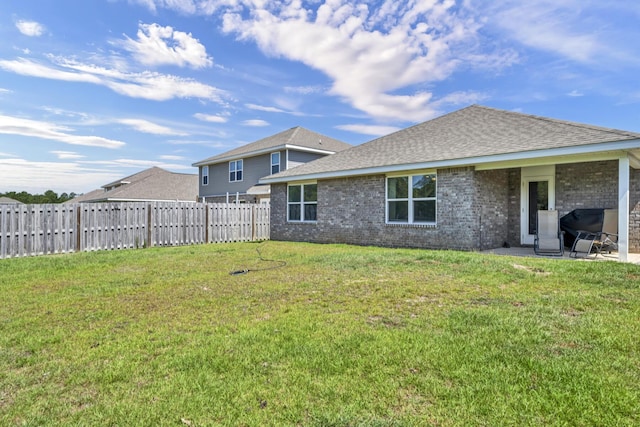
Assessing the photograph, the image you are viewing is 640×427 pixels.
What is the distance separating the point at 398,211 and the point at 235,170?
1701cm

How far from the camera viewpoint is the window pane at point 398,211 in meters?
12.4

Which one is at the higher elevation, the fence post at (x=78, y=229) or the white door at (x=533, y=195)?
the white door at (x=533, y=195)

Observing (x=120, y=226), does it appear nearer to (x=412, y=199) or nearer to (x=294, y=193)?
(x=294, y=193)

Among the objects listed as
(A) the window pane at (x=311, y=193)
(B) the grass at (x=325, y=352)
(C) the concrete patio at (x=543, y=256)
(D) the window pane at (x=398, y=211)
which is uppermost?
(A) the window pane at (x=311, y=193)

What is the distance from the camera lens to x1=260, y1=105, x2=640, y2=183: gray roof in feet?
31.2

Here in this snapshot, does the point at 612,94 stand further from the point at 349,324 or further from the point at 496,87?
the point at 349,324

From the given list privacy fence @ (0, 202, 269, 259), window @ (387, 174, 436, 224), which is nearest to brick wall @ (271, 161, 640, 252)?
window @ (387, 174, 436, 224)

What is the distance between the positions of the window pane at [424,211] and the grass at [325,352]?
17.6 ft

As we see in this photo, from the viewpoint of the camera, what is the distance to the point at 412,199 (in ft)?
40.0

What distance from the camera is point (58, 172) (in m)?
36.1

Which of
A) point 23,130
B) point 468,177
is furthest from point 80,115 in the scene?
point 468,177

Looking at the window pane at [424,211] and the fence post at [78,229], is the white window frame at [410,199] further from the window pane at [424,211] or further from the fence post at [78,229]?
the fence post at [78,229]

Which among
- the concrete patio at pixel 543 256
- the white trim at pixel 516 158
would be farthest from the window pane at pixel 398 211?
the concrete patio at pixel 543 256

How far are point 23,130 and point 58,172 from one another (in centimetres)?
1564
